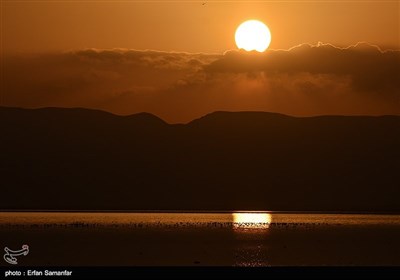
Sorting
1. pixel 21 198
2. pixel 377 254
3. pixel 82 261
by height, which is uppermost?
pixel 21 198

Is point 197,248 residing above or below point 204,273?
above

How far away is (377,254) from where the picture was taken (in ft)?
176

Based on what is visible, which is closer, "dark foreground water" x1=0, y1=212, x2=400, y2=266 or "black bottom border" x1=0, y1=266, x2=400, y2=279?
"black bottom border" x1=0, y1=266, x2=400, y2=279

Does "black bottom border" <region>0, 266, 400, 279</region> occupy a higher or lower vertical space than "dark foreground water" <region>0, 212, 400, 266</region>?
lower

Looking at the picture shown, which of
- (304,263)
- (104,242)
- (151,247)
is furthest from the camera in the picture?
(104,242)

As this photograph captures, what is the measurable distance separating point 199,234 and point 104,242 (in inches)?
589

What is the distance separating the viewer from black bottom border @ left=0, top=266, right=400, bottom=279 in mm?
31306

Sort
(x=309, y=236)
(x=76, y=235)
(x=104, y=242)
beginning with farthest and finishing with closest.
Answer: (x=309, y=236) → (x=76, y=235) → (x=104, y=242)

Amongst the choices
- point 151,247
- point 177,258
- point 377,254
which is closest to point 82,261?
point 177,258

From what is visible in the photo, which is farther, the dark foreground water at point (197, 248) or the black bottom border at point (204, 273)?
the dark foreground water at point (197, 248)

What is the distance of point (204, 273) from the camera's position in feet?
110

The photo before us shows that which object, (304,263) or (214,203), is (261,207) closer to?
(214,203)

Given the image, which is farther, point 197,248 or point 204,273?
point 197,248

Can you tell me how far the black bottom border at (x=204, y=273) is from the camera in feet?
103
